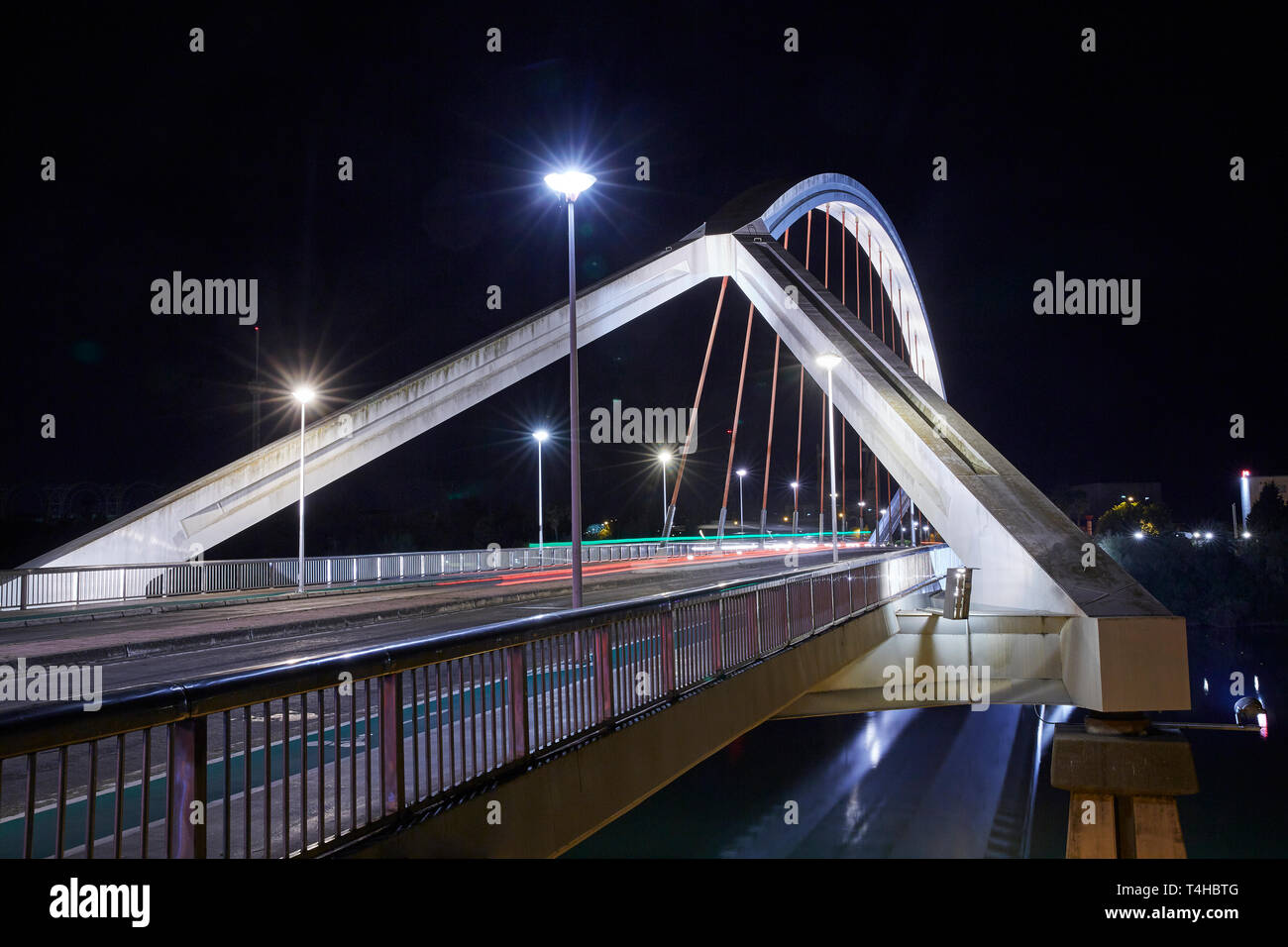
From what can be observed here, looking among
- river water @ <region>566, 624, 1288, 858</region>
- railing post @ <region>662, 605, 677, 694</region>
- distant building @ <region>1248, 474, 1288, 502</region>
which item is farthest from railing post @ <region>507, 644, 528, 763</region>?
distant building @ <region>1248, 474, 1288, 502</region>

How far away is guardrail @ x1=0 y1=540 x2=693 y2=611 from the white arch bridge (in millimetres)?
1081

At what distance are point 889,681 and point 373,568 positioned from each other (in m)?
18.9

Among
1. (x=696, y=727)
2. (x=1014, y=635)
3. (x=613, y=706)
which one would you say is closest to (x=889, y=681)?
(x=1014, y=635)

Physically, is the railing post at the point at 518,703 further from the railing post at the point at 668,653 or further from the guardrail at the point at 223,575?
the guardrail at the point at 223,575

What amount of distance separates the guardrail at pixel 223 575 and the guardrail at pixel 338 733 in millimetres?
14134

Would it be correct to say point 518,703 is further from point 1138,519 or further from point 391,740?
point 1138,519

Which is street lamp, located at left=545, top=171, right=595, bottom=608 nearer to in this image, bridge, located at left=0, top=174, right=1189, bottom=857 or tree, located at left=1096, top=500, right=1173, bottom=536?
bridge, located at left=0, top=174, right=1189, bottom=857

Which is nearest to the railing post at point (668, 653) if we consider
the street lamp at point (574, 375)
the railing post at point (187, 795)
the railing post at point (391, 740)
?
the railing post at point (391, 740)

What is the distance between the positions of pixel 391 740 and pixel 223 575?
2243 cm

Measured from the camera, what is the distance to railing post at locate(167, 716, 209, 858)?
311 cm

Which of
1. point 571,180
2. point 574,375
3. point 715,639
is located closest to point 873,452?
point 574,375
